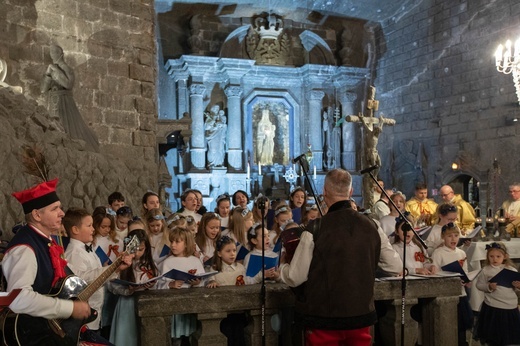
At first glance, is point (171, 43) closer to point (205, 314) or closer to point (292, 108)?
point (292, 108)

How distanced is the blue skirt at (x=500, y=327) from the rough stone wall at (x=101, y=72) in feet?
18.7

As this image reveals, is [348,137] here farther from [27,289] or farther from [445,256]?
[27,289]

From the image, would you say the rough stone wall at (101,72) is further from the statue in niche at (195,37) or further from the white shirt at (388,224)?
the statue in niche at (195,37)

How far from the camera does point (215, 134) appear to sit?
1714 centimetres

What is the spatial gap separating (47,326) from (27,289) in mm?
297

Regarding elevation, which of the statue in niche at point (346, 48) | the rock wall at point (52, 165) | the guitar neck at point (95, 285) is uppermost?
the statue in niche at point (346, 48)

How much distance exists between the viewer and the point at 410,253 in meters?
5.95

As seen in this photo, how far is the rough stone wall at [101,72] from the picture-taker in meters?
9.44

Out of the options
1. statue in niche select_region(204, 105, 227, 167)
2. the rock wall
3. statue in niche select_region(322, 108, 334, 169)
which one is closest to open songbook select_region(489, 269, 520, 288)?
the rock wall

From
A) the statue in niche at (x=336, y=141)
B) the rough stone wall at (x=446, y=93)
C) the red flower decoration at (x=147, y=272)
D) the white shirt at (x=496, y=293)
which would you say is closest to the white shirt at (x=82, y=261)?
the red flower decoration at (x=147, y=272)

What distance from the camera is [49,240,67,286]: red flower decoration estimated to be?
3.30 meters

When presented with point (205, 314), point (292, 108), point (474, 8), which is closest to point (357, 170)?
point (292, 108)

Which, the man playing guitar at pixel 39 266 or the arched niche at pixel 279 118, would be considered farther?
the arched niche at pixel 279 118

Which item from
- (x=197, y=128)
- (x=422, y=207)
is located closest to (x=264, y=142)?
(x=197, y=128)
